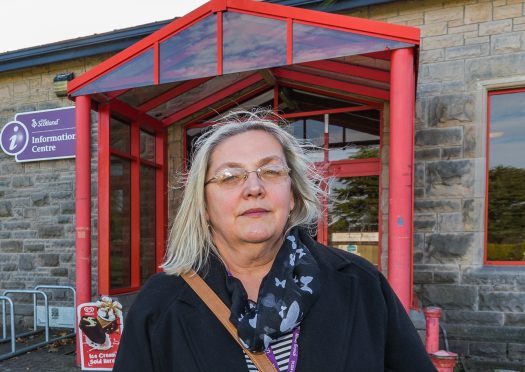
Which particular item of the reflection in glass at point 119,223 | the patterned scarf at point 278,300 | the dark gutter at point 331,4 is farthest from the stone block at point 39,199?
the patterned scarf at point 278,300

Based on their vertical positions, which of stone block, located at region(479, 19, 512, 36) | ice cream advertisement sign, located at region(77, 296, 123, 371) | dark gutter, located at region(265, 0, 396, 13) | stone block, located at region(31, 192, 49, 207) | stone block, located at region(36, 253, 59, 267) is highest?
dark gutter, located at region(265, 0, 396, 13)

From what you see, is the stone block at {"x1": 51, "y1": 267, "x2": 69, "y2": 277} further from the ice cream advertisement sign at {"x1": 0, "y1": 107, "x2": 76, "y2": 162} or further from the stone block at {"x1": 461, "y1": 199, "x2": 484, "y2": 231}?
the stone block at {"x1": 461, "y1": 199, "x2": 484, "y2": 231}

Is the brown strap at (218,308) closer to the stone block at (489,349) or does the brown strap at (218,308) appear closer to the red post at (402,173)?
the red post at (402,173)

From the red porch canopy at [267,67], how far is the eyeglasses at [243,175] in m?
2.40

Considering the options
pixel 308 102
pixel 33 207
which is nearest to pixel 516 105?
pixel 308 102

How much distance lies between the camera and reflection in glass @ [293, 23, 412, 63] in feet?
12.3

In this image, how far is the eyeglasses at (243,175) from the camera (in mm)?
1528

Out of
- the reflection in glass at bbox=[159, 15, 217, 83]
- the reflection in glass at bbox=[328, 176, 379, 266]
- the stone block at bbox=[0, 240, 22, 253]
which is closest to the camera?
the reflection in glass at bbox=[159, 15, 217, 83]

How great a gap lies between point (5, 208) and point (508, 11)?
326 inches

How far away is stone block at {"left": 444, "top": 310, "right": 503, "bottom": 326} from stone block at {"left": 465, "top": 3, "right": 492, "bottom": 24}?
3.50 m

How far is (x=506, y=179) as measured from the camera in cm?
498

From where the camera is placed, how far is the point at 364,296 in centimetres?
150

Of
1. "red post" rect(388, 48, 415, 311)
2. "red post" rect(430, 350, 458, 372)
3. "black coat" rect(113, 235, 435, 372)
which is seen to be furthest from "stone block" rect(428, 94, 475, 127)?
"black coat" rect(113, 235, 435, 372)

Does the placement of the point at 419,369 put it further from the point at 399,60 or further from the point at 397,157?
the point at 399,60
